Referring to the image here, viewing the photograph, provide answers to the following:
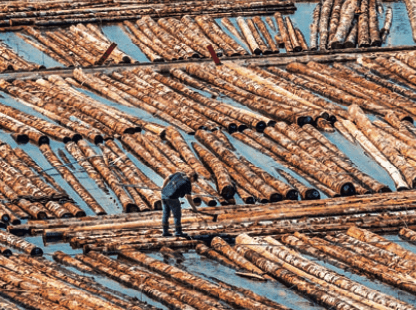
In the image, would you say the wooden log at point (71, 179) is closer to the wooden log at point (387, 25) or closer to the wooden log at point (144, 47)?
the wooden log at point (144, 47)

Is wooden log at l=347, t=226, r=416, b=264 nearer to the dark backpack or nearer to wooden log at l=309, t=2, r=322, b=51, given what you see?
the dark backpack

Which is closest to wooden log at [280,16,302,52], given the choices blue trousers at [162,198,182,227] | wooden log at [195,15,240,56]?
wooden log at [195,15,240,56]

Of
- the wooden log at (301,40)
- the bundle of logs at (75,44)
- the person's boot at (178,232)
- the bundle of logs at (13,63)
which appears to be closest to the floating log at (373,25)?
the wooden log at (301,40)

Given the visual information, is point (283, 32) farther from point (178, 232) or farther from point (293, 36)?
point (178, 232)

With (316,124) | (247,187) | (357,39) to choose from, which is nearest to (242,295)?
(247,187)

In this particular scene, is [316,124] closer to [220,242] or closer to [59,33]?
[220,242]
